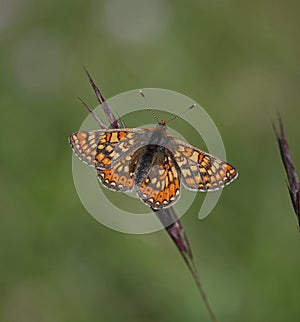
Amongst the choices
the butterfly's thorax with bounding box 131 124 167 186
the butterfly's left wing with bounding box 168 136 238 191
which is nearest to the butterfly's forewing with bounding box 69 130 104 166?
the butterfly's thorax with bounding box 131 124 167 186

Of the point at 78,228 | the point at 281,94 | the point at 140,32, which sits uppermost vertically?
the point at 140,32

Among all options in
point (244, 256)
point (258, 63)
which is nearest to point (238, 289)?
point (244, 256)

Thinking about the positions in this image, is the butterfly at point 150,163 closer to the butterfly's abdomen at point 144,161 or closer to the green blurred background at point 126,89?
the butterfly's abdomen at point 144,161

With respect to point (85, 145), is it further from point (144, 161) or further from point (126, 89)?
point (126, 89)

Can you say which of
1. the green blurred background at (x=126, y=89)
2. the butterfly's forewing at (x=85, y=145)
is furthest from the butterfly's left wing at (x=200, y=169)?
the green blurred background at (x=126, y=89)

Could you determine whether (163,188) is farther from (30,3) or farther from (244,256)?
(30,3)

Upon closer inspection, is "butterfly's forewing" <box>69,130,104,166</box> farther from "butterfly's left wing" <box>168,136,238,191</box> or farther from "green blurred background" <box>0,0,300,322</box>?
"green blurred background" <box>0,0,300,322</box>
